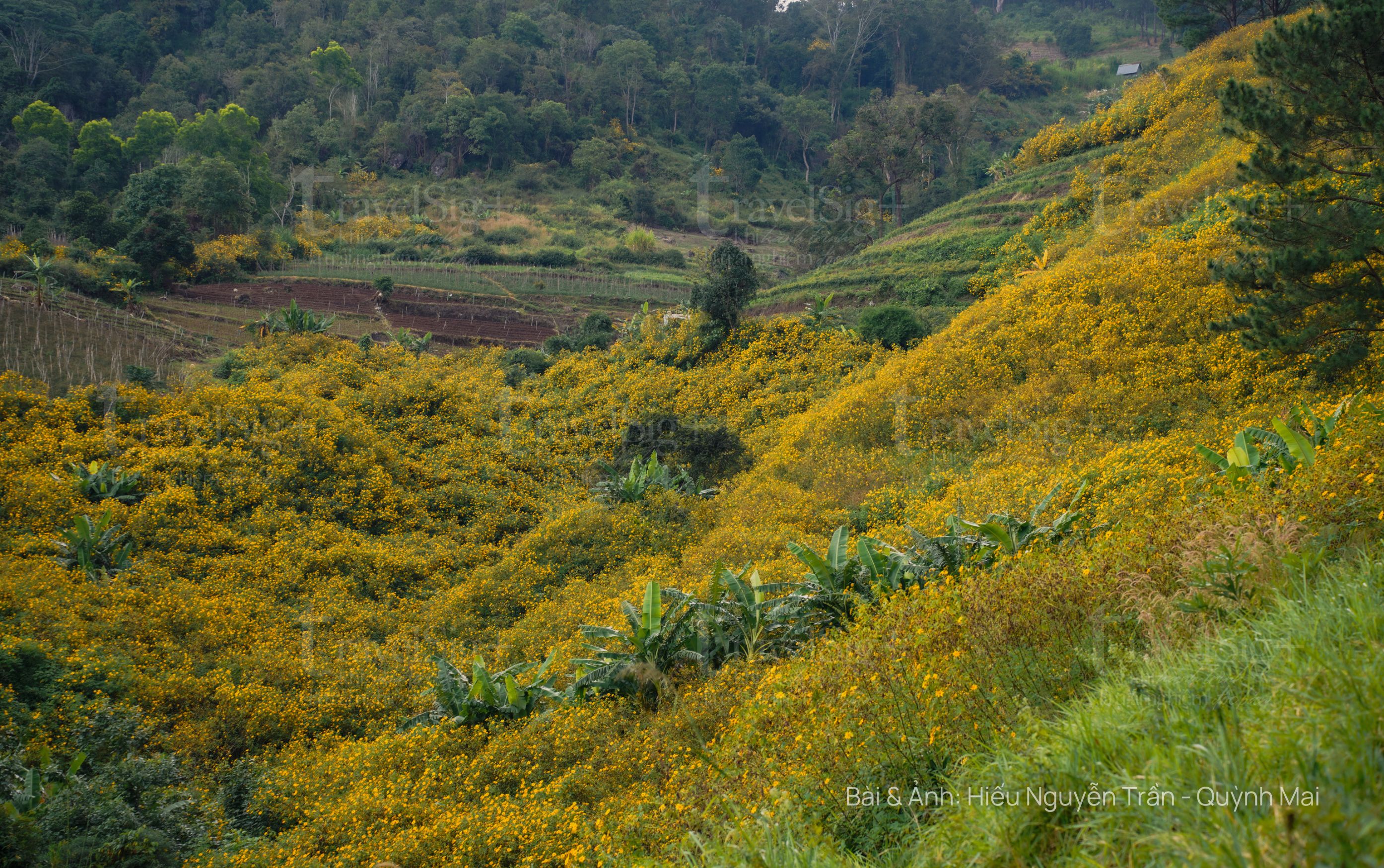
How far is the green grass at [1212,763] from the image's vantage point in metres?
2.33

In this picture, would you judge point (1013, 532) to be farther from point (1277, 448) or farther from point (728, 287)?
point (728, 287)

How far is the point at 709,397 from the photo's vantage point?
18438mm

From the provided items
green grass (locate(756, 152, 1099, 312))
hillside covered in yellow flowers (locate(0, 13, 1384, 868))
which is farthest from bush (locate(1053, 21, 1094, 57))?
hillside covered in yellow flowers (locate(0, 13, 1384, 868))

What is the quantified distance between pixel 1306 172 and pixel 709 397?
12.1 metres

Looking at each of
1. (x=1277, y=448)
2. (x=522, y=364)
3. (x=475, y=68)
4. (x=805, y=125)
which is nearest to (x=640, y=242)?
(x=522, y=364)

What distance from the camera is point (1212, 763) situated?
2.63 m

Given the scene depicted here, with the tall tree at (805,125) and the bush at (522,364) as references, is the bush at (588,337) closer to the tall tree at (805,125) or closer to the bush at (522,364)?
the bush at (522,364)

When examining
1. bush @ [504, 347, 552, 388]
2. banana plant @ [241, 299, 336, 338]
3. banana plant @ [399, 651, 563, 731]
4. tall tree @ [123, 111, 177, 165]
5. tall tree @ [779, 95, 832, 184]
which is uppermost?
tall tree @ [779, 95, 832, 184]

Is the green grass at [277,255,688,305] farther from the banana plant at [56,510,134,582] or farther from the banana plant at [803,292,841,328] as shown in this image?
the banana plant at [56,510,134,582]

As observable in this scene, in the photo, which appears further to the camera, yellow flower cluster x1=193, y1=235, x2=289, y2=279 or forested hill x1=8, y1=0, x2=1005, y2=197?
forested hill x1=8, y1=0, x2=1005, y2=197

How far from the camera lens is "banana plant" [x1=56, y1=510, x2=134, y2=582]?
34.0 feet

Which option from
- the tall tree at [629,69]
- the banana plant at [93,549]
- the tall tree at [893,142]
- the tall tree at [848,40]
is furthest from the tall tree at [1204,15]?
the tall tree at [848,40]

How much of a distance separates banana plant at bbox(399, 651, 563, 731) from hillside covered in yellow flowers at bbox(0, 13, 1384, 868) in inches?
3.0

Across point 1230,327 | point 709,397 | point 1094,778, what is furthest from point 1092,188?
point 1094,778
